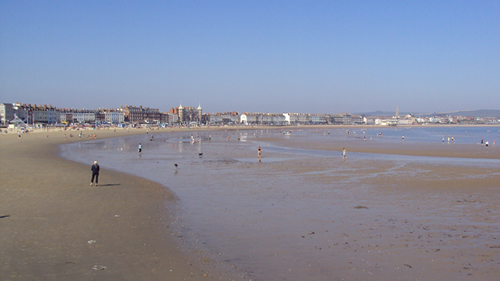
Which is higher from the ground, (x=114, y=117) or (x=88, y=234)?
(x=114, y=117)

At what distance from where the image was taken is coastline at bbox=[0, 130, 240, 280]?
5.59 metres

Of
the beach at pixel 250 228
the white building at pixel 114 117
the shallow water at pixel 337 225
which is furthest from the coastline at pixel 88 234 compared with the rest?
the white building at pixel 114 117

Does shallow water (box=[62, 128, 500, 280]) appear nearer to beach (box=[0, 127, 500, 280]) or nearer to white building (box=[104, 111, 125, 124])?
beach (box=[0, 127, 500, 280])

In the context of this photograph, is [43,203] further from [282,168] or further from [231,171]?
[282,168]

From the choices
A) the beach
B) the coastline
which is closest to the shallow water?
the beach

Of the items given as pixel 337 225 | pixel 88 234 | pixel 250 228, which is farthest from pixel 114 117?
pixel 337 225

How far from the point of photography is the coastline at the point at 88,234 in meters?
5.59

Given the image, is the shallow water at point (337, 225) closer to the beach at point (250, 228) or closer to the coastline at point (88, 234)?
the beach at point (250, 228)

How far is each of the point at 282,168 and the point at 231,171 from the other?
9.37 feet

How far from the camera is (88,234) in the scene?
24.3ft

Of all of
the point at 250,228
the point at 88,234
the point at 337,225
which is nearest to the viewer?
the point at 88,234

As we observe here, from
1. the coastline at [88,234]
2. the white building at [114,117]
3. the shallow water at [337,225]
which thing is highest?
the white building at [114,117]

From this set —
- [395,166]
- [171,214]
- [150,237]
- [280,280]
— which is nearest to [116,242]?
[150,237]

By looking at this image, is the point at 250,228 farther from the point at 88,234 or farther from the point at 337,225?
the point at 88,234
